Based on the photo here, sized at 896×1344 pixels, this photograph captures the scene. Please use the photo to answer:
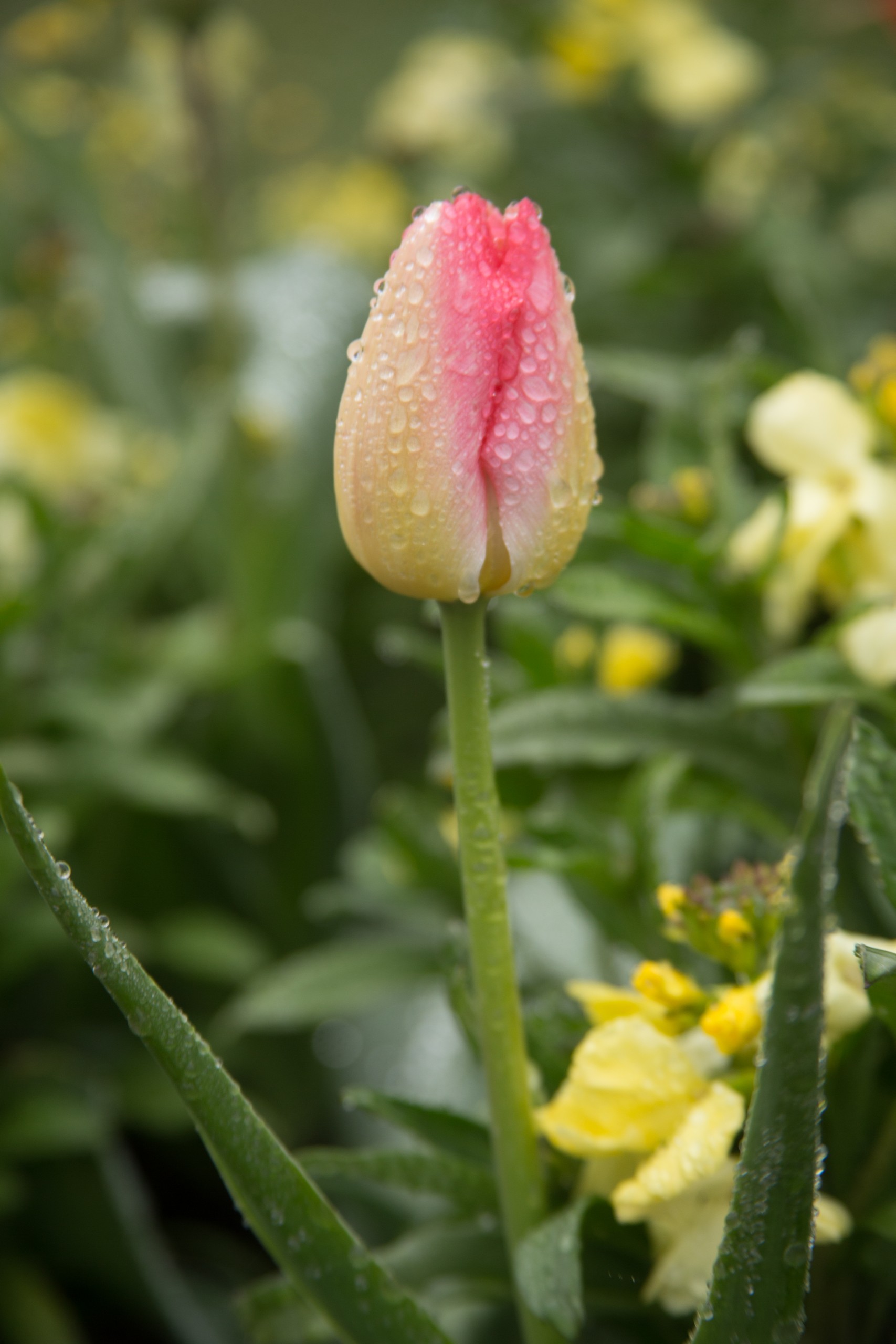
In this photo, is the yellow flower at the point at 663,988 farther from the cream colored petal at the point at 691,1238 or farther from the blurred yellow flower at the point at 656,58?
the blurred yellow flower at the point at 656,58

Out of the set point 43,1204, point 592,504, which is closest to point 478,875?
point 592,504

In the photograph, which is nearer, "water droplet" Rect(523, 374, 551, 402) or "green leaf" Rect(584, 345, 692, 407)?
"water droplet" Rect(523, 374, 551, 402)

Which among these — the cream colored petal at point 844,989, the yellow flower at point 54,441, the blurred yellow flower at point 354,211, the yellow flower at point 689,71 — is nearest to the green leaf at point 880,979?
the cream colored petal at point 844,989

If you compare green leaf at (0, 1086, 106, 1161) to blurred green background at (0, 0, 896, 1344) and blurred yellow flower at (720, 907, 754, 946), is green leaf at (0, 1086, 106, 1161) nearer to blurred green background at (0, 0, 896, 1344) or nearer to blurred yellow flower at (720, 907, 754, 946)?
blurred green background at (0, 0, 896, 1344)

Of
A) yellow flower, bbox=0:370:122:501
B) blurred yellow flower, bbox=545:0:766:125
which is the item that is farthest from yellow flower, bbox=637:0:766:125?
yellow flower, bbox=0:370:122:501

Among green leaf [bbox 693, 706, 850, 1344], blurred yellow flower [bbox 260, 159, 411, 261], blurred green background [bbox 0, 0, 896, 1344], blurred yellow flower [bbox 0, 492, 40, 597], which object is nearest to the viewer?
green leaf [bbox 693, 706, 850, 1344]

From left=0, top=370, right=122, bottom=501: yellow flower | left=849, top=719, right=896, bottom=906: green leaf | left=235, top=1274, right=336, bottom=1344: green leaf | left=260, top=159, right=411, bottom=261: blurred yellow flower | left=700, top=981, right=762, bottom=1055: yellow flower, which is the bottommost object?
left=235, top=1274, right=336, bottom=1344: green leaf

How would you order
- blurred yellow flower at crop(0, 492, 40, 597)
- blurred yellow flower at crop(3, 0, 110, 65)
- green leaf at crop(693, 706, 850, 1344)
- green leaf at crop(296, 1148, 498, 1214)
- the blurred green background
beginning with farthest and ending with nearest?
1. blurred yellow flower at crop(3, 0, 110, 65)
2. blurred yellow flower at crop(0, 492, 40, 597)
3. the blurred green background
4. green leaf at crop(296, 1148, 498, 1214)
5. green leaf at crop(693, 706, 850, 1344)
